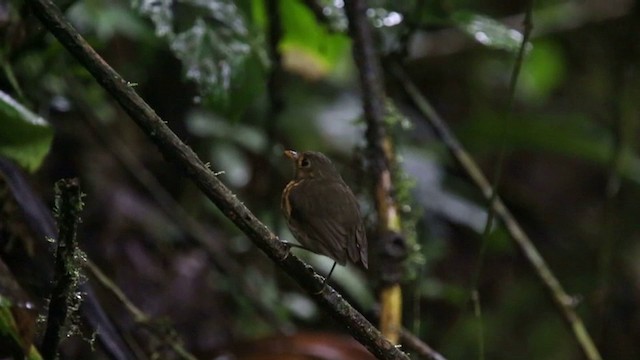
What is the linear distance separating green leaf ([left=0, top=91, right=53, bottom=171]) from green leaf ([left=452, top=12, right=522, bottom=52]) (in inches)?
42.7

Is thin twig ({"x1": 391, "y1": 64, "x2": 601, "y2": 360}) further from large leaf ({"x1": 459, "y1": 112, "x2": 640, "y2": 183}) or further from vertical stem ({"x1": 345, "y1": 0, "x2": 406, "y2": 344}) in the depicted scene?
large leaf ({"x1": 459, "y1": 112, "x2": 640, "y2": 183})

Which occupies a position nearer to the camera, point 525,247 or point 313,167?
point 313,167

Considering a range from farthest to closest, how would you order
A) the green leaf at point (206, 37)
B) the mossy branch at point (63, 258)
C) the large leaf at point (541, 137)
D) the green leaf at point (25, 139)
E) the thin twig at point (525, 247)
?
1. the large leaf at point (541, 137)
2. the thin twig at point (525, 247)
3. the green leaf at point (206, 37)
4. the green leaf at point (25, 139)
5. the mossy branch at point (63, 258)

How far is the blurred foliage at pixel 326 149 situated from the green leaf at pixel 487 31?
0.03 ft

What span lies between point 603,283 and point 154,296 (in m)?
1.45

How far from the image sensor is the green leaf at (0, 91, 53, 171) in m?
1.87

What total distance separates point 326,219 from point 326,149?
6.25 ft

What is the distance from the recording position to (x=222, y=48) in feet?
7.63

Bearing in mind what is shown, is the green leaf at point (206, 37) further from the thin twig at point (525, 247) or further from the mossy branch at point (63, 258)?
the mossy branch at point (63, 258)

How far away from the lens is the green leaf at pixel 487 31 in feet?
8.05

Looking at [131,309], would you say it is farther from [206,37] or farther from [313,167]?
[206,37]

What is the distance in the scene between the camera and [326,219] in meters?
1.75

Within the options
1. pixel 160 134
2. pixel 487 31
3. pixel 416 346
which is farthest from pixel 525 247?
pixel 160 134

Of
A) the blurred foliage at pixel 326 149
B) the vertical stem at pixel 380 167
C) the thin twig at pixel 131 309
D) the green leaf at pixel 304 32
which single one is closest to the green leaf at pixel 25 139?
the blurred foliage at pixel 326 149
